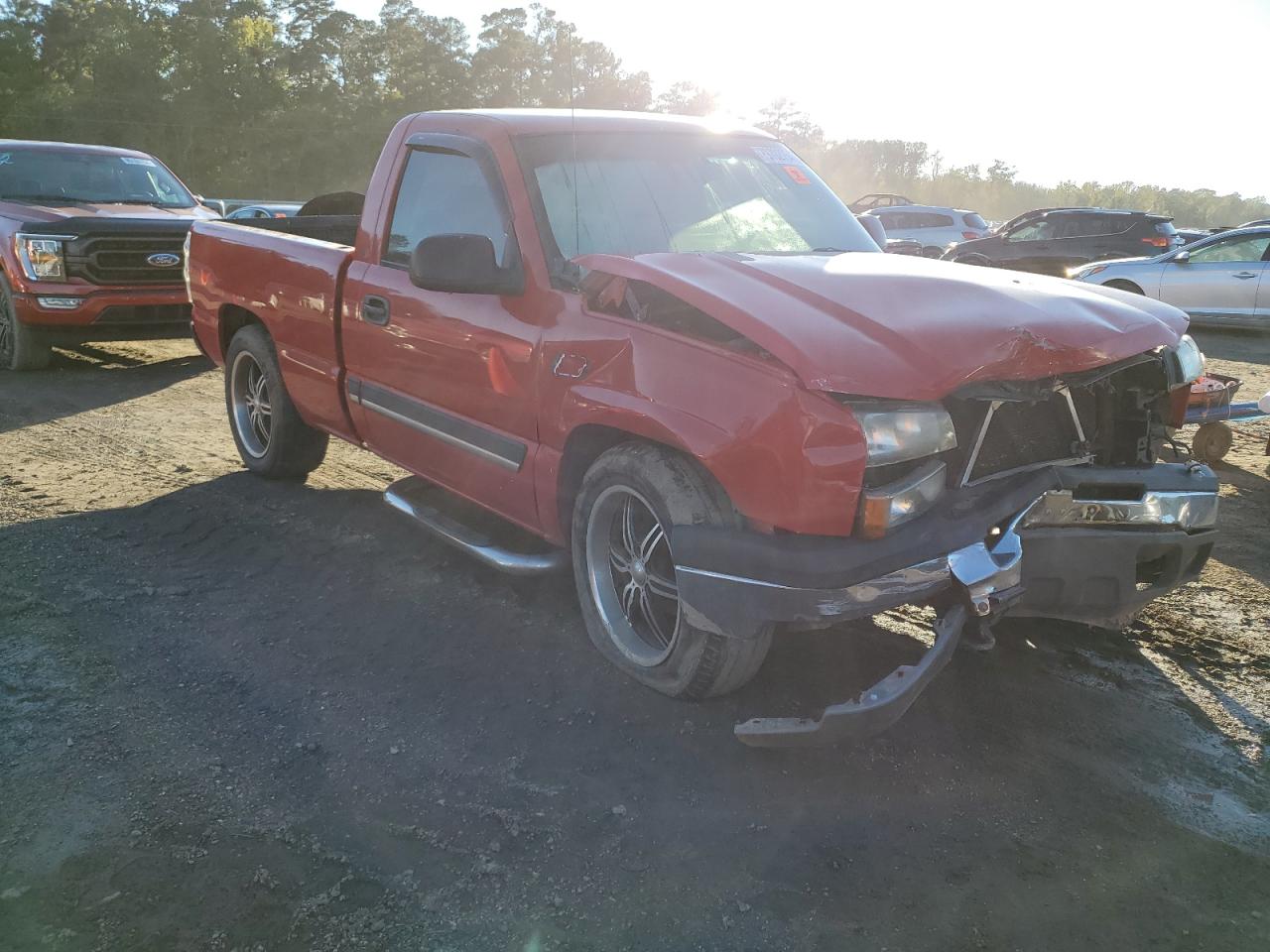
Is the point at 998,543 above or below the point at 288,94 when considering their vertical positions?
below

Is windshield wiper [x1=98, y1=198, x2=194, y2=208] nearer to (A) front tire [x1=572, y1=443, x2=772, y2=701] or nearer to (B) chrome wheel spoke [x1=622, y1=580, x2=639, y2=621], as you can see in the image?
(A) front tire [x1=572, y1=443, x2=772, y2=701]

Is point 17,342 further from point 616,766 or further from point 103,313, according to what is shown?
point 616,766

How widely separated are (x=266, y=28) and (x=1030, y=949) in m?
67.2

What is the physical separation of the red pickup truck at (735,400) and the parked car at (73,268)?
499 cm

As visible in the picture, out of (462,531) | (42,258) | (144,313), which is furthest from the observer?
(144,313)

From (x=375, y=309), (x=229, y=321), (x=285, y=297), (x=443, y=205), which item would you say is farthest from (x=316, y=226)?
(x=443, y=205)

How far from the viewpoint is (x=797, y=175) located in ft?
15.3

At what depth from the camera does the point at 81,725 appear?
10.7ft

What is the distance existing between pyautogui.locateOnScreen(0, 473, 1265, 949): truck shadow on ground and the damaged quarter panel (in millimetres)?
838

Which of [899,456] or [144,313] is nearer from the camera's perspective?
[899,456]

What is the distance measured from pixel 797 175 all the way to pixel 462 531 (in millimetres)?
2195

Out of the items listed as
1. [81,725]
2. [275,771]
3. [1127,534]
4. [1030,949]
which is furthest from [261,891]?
[1127,534]

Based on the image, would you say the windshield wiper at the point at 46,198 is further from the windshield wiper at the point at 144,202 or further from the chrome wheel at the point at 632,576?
the chrome wheel at the point at 632,576

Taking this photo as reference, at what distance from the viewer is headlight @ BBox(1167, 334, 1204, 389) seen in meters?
3.41
